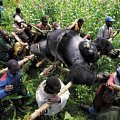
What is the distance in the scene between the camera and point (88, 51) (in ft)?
21.2

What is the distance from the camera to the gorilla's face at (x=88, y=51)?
6461 mm

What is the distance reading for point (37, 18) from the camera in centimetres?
1005

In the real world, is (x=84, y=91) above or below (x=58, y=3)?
below

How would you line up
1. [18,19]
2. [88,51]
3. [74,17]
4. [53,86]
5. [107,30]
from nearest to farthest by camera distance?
[53,86] < [88,51] < [107,30] < [18,19] < [74,17]

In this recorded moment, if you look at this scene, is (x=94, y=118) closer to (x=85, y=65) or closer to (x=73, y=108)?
(x=73, y=108)

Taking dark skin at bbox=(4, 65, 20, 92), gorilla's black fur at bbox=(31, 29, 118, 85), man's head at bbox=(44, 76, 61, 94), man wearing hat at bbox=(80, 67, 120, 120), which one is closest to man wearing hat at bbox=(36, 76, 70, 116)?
man's head at bbox=(44, 76, 61, 94)

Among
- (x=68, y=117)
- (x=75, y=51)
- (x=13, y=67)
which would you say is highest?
(x=13, y=67)

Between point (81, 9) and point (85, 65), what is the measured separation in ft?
13.4

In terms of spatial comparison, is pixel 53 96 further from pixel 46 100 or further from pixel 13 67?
pixel 13 67

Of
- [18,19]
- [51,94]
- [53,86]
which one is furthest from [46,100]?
[18,19]

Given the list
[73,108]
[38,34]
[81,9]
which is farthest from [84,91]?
[81,9]

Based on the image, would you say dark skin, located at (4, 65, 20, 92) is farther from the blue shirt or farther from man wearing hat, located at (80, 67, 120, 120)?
man wearing hat, located at (80, 67, 120, 120)

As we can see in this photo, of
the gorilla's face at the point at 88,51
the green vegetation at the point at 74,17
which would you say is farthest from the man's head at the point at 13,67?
the gorilla's face at the point at 88,51

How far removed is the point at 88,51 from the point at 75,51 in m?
0.36
